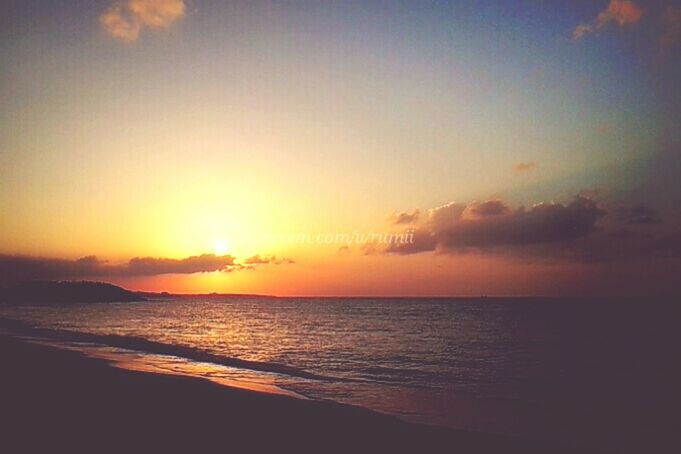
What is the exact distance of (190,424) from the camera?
12.7 meters

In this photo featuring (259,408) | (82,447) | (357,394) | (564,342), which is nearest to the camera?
(82,447)

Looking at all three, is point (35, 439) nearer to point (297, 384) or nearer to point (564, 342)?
point (297, 384)

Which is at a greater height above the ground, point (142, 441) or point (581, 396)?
point (142, 441)

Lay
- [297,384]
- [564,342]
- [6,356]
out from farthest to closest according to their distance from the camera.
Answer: [564,342] → [6,356] → [297,384]

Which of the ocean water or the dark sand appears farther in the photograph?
the ocean water

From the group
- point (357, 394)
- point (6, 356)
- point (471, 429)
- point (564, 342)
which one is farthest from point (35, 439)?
point (564, 342)

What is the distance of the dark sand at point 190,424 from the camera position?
35.2 ft

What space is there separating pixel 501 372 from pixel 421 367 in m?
4.89

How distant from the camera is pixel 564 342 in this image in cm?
5641

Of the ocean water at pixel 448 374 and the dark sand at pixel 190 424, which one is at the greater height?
the dark sand at pixel 190 424

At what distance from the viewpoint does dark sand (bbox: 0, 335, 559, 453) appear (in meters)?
10.7

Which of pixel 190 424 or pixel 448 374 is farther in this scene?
pixel 448 374

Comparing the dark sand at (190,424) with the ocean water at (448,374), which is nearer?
the dark sand at (190,424)

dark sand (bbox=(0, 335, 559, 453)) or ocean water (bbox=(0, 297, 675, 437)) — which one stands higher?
dark sand (bbox=(0, 335, 559, 453))
